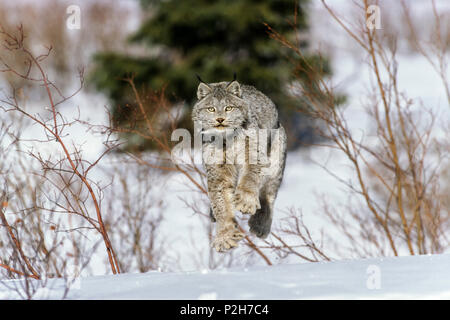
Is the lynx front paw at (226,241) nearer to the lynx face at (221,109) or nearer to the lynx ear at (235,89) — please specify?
the lynx face at (221,109)

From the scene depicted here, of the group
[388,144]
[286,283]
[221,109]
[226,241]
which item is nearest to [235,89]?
[221,109]

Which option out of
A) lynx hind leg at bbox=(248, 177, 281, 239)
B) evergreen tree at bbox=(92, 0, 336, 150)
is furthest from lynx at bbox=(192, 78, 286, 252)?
evergreen tree at bbox=(92, 0, 336, 150)

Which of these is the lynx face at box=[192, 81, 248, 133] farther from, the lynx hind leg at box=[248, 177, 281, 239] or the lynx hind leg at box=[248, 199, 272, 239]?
the lynx hind leg at box=[248, 199, 272, 239]

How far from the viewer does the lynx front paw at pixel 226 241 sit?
464 cm

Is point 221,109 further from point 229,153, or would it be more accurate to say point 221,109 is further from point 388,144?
point 388,144

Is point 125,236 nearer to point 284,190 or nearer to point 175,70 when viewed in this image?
point 175,70

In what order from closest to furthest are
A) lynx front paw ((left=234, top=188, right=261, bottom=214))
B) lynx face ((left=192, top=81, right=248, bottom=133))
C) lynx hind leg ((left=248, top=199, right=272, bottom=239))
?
lynx front paw ((left=234, top=188, right=261, bottom=214))
lynx face ((left=192, top=81, right=248, bottom=133))
lynx hind leg ((left=248, top=199, right=272, bottom=239))

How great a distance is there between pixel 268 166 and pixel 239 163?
40cm

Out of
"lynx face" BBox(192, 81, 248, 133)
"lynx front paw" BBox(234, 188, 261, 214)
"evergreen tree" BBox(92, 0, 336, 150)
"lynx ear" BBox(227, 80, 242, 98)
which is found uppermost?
"evergreen tree" BBox(92, 0, 336, 150)

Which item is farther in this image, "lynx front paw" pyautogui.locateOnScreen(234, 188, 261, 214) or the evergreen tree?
the evergreen tree

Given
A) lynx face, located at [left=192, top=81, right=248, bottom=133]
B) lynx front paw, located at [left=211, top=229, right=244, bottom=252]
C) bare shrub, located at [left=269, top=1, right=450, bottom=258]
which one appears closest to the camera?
lynx front paw, located at [left=211, top=229, right=244, bottom=252]

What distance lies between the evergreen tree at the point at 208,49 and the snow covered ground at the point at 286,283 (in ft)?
32.3

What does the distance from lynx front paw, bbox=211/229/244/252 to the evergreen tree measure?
9766 mm

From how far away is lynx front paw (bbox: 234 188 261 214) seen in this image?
475 centimetres
